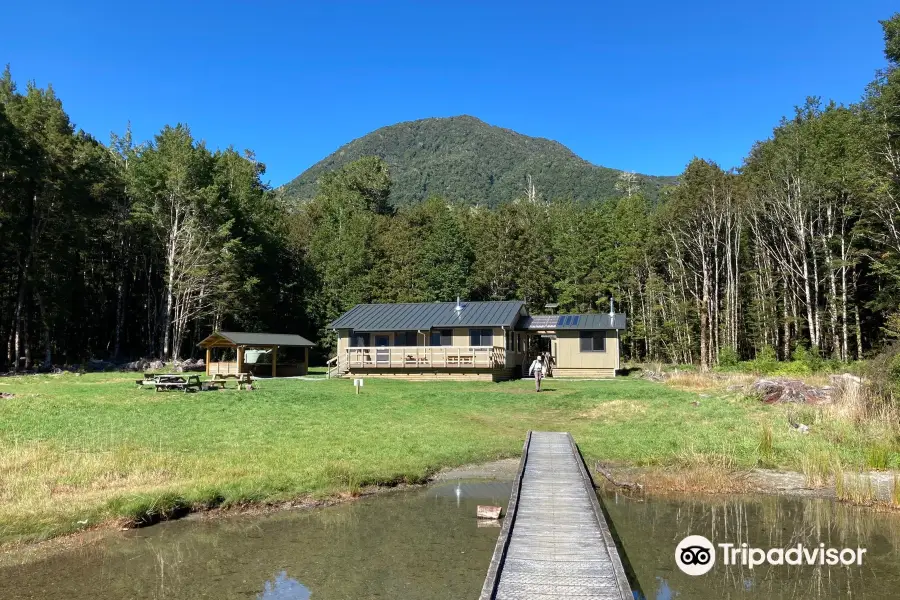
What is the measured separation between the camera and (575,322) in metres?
35.3

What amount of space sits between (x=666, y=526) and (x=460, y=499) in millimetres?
3444

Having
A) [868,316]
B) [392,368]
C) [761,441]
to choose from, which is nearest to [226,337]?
[392,368]

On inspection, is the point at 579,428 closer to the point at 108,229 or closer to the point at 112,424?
the point at 112,424

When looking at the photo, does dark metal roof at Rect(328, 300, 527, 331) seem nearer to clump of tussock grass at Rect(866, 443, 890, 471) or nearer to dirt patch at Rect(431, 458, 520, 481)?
dirt patch at Rect(431, 458, 520, 481)

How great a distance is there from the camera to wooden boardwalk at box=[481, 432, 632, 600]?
572 cm

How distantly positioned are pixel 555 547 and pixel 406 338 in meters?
28.7

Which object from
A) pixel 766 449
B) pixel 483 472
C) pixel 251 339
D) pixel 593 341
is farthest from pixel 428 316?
pixel 766 449

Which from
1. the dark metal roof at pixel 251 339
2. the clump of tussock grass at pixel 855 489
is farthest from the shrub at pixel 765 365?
the dark metal roof at pixel 251 339

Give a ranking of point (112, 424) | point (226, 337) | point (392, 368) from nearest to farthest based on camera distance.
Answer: point (112, 424) < point (226, 337) < point (392, 368)

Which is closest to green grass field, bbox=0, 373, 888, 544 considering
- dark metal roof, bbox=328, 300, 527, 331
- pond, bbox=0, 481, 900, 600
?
pond, bbox=0, 481, 900, 600

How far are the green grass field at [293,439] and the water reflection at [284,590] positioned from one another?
309 cm

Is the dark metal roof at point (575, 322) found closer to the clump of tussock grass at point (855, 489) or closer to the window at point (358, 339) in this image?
the window at point (358, 339)

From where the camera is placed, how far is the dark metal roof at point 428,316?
34047 mm

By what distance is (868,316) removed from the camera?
33.7 meters
